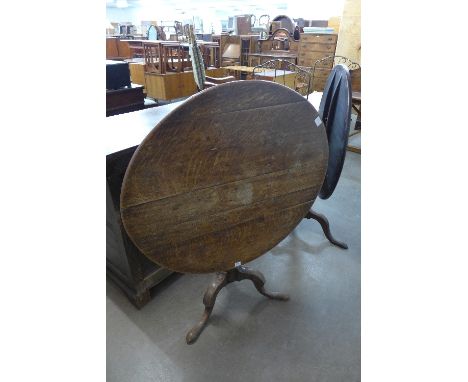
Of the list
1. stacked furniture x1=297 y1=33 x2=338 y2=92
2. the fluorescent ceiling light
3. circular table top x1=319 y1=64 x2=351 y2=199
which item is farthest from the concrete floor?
the fluorescent ceiling light

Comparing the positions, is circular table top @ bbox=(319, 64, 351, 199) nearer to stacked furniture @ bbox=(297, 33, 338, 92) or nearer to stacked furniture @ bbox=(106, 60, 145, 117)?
stacked furniture @ bbox=(106, 60, 145, 117)

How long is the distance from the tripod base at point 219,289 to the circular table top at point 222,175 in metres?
0.23

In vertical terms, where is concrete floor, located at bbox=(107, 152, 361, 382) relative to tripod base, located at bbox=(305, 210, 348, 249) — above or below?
below

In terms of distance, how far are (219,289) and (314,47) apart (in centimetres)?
437

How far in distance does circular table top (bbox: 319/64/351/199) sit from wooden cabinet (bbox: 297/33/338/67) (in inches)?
127

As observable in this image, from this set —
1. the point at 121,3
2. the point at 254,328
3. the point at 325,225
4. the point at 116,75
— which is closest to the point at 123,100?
the point at 116,75

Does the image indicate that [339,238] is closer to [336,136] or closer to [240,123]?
[336,136]

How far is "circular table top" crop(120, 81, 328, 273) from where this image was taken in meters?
0.89

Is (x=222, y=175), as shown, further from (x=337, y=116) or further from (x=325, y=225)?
(x=325, y=225)

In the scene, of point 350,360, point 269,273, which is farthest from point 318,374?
point 269,273

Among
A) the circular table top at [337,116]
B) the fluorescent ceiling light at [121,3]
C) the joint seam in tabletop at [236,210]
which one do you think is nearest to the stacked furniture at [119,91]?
the circular table top at [337,116]

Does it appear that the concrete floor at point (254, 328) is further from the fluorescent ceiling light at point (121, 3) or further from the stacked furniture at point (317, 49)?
the fluorescent ceiling light at point (121, 3)

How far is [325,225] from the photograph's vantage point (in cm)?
202
